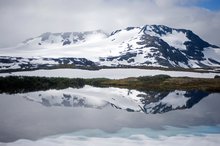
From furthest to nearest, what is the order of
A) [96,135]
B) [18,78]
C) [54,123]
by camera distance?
[18,78] → [54,123] → [96,135]

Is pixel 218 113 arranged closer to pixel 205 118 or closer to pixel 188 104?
pixel 205 118

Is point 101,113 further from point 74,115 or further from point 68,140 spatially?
point 68,140

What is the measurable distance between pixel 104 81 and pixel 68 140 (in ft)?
252

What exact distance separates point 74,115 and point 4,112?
693 centimetres

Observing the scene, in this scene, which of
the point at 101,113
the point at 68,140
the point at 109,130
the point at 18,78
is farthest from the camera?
the point at 18,78

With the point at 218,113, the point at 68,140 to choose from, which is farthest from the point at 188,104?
the point at 68,140

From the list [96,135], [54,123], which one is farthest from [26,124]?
[96,135]

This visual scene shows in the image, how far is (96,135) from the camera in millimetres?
25797

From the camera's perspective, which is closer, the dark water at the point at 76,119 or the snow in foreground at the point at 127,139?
the snow in foreground at the point at 127,139

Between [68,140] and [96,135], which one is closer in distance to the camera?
[68,140]

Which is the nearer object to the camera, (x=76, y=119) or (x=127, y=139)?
(x=127, y=139)

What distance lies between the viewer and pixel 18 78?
262 feet

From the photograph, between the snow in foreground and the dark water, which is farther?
the dark water

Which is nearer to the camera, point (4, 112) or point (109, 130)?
point (109, 130)
